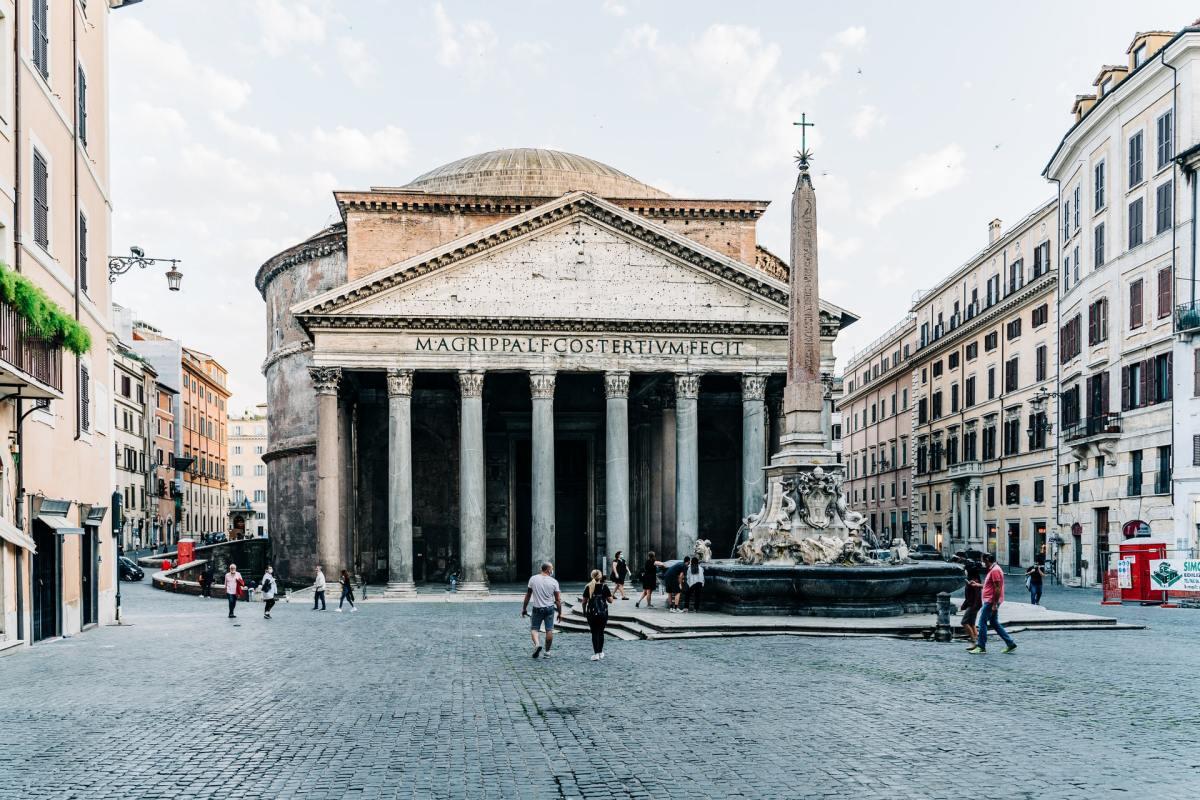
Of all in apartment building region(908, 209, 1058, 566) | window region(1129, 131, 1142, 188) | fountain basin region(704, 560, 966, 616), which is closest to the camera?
fountain basin region(704, 560, 966, 616)

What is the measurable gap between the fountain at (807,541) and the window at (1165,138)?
16549mm

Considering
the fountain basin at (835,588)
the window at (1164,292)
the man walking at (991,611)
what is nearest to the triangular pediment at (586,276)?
the window at (1164,292)

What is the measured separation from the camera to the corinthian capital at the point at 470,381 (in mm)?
34906

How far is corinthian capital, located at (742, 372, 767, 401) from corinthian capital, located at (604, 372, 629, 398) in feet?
13.0

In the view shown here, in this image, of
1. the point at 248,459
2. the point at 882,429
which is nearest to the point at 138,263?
the point at 882,429

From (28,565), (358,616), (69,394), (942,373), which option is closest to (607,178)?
(942,373)

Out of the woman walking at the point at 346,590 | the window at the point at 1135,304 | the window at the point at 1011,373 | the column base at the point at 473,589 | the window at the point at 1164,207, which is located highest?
the window at the point at 1164,207

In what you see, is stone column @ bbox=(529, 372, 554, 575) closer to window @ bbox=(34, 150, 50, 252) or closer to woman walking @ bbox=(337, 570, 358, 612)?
woman walking @ bbox=(337, 570, 358, 612)

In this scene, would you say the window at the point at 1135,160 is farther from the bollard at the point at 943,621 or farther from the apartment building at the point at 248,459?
the apartment building at the point at 248,459

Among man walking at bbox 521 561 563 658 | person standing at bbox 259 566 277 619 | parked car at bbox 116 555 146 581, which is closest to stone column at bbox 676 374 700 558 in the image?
person standing at bbox 259 566 277 619

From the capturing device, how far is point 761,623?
1853cm

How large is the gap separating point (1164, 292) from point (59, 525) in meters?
29.2

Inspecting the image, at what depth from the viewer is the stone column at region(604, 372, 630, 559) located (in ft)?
115

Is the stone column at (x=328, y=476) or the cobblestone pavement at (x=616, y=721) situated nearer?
the cobblestone pavement at (x=616, y=721)
